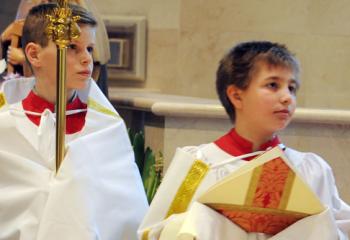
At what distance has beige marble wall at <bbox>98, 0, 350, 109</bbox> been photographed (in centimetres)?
433

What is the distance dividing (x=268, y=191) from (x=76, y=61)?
0.71m

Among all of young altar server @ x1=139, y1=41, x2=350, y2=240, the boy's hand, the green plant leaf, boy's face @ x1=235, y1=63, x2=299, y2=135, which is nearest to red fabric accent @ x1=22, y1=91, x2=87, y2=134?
young altar server @ x1=139, y1=41, x2=350, y2=240

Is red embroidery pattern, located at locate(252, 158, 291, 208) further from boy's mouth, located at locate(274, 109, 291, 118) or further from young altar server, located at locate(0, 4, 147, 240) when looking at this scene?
young altar server, located at locate(0, 4, 147, 240)

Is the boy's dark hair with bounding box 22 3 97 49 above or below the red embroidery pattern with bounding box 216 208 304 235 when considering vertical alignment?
above

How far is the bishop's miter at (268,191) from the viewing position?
5.77 feet

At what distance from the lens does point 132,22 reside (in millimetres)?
4336

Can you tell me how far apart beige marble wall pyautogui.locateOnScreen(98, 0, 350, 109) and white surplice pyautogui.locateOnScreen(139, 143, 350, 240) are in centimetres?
233

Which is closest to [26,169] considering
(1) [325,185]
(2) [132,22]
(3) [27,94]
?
(3) [27,94]

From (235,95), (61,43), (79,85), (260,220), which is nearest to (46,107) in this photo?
(79,85)

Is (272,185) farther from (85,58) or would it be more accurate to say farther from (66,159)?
(85,58)

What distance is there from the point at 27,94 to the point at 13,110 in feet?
0.39

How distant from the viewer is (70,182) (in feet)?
6.90

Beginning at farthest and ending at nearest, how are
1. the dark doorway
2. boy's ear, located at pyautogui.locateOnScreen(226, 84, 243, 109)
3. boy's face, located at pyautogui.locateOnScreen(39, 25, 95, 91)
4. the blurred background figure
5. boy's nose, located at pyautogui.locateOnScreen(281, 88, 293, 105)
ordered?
1. the dark doorway
2. the blurred background figure
3. boy's face, located at pyautogui.locateOnScreen(39, 25, 95, 91)
4. boy's ear, located at pyautogui.locateOnScreen(226, 84, 243, 109)
5. boy's nose, located at pyautogui.locateOnScreen(281, 88, 293, 105)

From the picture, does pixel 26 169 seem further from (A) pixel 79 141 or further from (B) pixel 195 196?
(B) pixel 195 196
